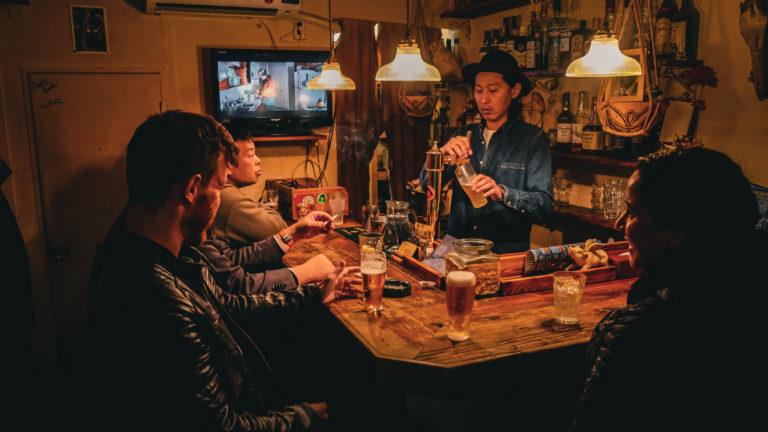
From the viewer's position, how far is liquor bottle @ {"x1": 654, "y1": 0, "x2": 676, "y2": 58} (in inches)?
115

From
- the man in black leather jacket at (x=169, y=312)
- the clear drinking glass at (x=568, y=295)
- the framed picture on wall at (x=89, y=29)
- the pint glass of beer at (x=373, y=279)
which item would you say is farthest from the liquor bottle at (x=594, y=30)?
the framed picture on wall at (x=89, y=29)

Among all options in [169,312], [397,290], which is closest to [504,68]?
[397,290]

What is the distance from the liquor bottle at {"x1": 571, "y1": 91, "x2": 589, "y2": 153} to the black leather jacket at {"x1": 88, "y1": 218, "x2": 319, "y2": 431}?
2.91 m

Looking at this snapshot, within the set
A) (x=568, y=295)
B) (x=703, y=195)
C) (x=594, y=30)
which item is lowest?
(x=568, y=295)

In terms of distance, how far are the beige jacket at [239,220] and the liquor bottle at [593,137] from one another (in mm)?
2120

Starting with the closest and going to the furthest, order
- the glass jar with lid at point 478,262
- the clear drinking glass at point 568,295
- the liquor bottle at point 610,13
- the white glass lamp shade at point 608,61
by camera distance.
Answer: the clear drinking glass at point 568,295 < the glass jar with lid at point 478,262 < the white glass lamp shade at point 608,61 < the liquor bottle at point 610,13

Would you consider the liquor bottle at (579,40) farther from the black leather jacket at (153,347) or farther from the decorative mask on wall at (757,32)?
the black leather jacket at (153,347)

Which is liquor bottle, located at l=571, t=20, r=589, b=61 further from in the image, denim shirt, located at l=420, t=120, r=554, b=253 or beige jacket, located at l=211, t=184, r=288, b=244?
beige jacket, located at l=211, t=184, r=288, b=244

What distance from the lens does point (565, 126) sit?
145 inches

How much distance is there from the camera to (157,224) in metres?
1.46

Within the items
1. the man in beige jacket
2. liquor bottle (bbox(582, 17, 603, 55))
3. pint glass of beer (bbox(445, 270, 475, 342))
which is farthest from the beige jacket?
liquor bottle (bbox(582, 17, 603, 55))

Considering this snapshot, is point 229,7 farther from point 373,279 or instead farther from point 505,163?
point 373,279

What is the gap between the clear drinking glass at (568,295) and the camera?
5.75ft

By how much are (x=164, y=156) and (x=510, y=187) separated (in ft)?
7.51
